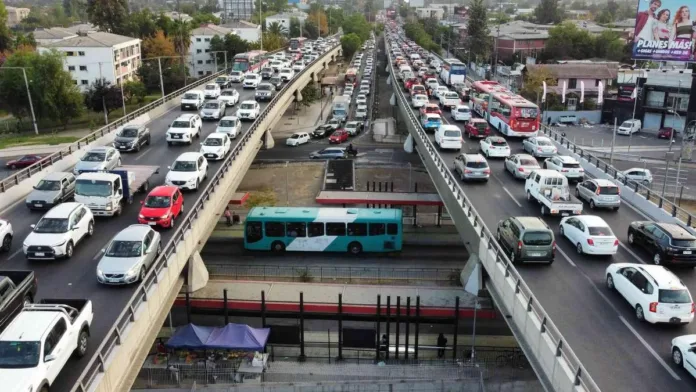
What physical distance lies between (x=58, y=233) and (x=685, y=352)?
76.8ft

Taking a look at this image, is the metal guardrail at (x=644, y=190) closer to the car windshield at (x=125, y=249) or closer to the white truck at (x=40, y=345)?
the car windshield at (x=125, y=249)

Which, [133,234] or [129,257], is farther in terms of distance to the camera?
[133,234]

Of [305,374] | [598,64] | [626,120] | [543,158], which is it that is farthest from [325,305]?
[598,64]

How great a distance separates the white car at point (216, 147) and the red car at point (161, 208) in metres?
9.57

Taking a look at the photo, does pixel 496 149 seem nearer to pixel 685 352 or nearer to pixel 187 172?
pixel 187 172

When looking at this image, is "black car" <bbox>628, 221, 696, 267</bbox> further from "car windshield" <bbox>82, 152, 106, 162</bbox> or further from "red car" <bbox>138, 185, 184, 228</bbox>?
"car windshield" <bbox>82, 152, 106, 162</bbox>

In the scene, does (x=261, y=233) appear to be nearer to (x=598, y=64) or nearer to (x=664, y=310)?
(x=664, y=310)

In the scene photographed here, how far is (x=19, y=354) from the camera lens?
15125 mm

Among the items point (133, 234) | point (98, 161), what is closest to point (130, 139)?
point (98, 161)

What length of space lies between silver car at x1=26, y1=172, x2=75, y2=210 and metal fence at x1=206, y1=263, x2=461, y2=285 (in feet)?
31.3

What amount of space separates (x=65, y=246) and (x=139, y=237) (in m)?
3.72

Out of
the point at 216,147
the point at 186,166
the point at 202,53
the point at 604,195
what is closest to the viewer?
the point at 604,195

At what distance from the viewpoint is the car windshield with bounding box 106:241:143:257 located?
22.6m

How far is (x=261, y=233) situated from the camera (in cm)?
3891
